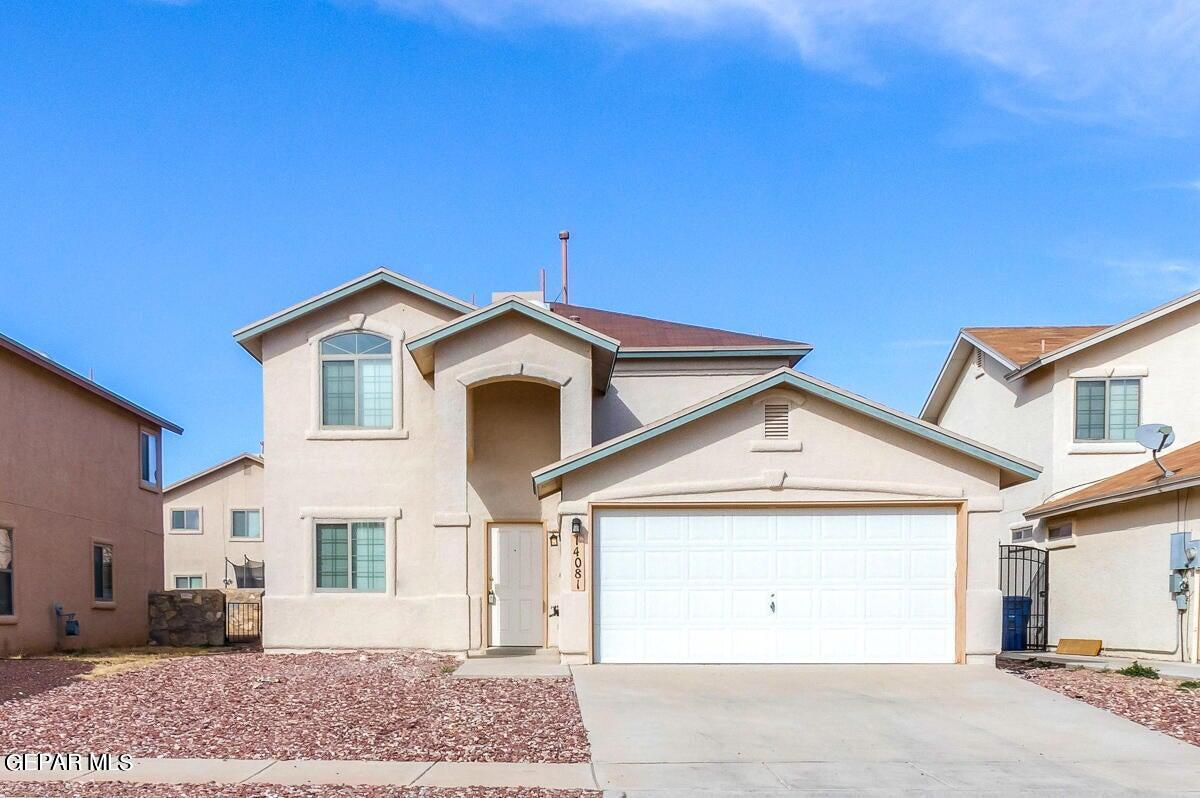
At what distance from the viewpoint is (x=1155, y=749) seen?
33.4 feet

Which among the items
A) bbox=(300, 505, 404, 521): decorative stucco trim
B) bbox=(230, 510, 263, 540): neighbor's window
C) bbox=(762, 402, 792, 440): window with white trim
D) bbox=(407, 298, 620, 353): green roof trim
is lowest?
bbox=(300, 505, 404, 521): decorative stucco trim

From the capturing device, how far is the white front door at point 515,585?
57.5 ft

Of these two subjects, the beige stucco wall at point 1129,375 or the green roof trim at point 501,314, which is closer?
the green roof trim at point 501,314

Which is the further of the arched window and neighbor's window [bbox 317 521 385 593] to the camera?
the arched window

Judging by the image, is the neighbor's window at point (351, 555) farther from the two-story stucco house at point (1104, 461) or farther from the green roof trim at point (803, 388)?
the two-story stucco house at point (1104, 461)

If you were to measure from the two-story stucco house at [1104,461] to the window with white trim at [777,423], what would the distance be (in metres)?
6.60

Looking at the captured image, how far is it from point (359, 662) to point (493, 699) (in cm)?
459

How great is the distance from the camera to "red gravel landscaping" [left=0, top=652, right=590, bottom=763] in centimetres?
970

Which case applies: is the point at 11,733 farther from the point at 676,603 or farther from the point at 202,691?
the point at 676,603

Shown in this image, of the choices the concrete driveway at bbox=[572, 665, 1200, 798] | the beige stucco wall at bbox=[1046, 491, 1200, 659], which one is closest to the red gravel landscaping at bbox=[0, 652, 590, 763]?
the concrete driveway at bbox=[572, 665, 1200, 798]

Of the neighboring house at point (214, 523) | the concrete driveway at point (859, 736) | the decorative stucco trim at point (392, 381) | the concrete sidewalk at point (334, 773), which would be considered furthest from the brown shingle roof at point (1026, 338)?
the neighboring house at point (214, 523)

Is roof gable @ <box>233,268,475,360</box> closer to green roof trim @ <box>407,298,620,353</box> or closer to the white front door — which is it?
green roof trim @ <box>407,298,620,353</box>

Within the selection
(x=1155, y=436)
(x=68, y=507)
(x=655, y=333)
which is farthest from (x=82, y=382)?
(x=1155, y=436)

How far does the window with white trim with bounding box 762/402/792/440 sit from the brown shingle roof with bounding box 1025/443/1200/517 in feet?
21.4
